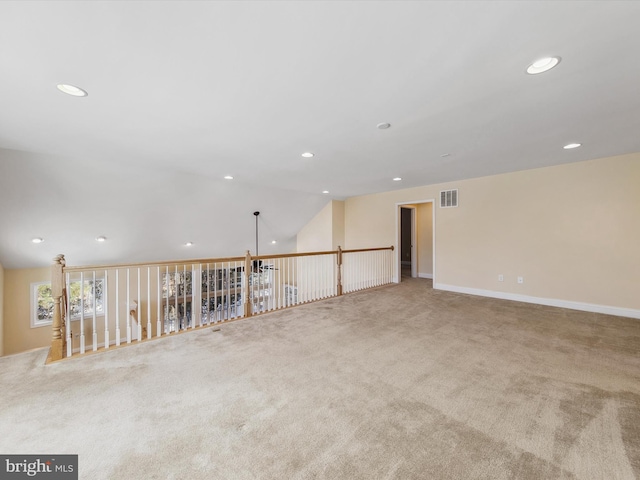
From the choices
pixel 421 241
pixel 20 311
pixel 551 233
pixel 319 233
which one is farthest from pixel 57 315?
pixel 421 241

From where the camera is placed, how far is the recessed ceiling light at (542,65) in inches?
66.7

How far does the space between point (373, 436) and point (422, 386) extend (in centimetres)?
73

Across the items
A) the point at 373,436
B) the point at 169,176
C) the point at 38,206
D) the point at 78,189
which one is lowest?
the point at 373,436

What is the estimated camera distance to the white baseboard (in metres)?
3.79

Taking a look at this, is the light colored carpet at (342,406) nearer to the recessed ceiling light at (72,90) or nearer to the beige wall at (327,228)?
the recessed ceiling light at (72,90)

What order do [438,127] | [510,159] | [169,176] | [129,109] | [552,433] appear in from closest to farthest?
[552,433] < [129,109] < [438,127] < [510,159] < [169,176]

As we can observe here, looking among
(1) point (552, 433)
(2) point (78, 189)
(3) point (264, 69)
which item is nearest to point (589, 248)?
(1) point (552, 433)

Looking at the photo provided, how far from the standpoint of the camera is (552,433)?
1.62m

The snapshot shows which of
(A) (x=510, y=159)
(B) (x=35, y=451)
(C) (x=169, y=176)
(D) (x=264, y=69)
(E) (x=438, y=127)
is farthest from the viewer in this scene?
(C) (x=169, y=176)

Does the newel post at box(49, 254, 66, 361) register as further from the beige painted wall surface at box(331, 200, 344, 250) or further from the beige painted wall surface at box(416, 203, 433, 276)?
the beige painted wall surface at box(416, 203, 433, 276)

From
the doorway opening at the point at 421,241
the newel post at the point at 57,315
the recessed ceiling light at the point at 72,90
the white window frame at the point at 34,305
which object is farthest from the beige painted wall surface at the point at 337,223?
the white window frame at the point at 34,305

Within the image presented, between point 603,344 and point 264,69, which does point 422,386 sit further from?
point 264,69

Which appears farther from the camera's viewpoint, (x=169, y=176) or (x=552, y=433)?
(x=169, y=176)

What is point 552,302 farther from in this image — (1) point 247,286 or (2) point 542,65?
(1) point 247,286
